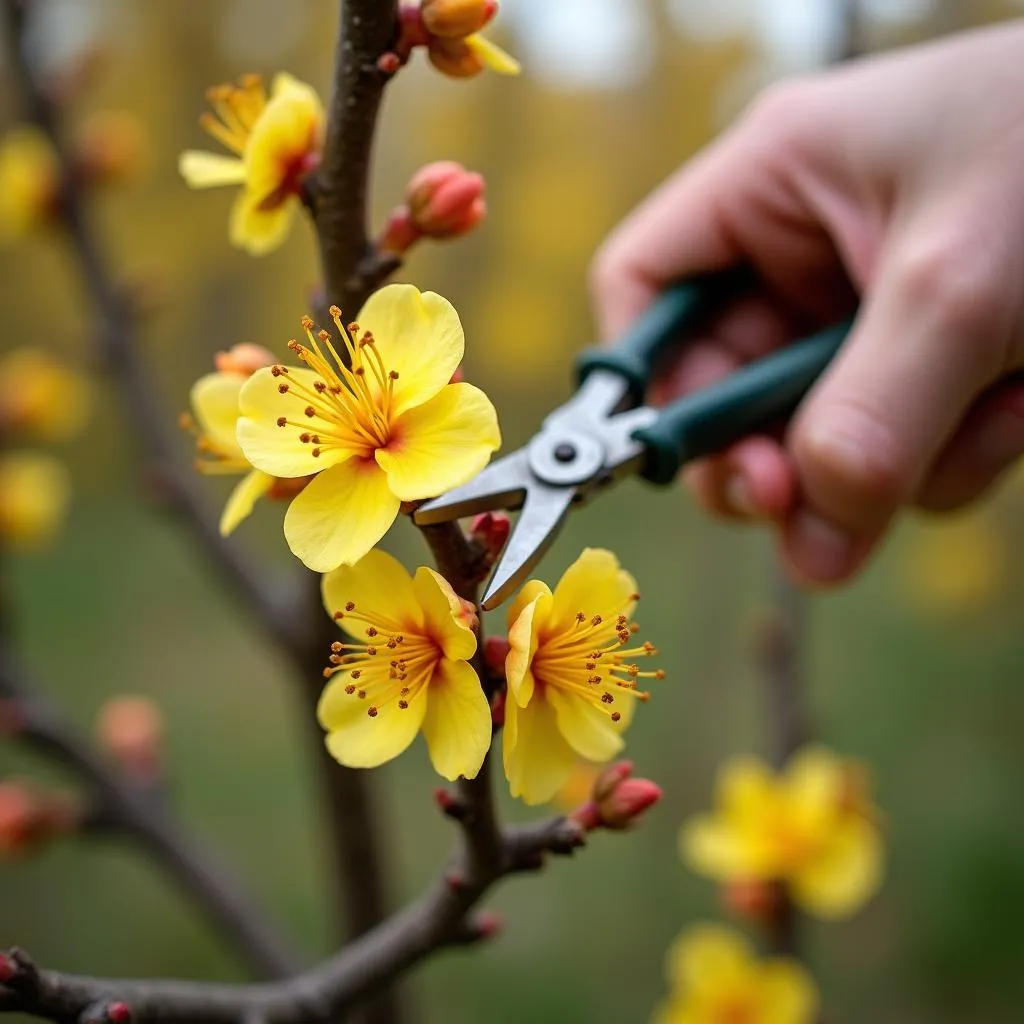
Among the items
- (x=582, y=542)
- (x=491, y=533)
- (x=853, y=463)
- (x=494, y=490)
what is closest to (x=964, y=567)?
(x=582, y=542)

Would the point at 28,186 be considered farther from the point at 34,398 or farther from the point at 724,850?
the point at 724,850

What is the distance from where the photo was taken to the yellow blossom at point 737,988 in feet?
3.07

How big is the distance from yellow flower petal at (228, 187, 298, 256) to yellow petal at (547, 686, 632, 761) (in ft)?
0.90

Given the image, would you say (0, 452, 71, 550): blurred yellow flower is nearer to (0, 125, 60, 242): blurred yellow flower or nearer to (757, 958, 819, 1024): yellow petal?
(0, 125, 60, 242): blurred yellow flower

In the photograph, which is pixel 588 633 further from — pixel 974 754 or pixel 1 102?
pixel 1 102

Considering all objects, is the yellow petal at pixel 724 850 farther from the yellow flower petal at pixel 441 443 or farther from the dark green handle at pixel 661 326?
the yellow flower petal at pixel 441 443

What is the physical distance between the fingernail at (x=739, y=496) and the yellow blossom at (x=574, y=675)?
0.39 meters

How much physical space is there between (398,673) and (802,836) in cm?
63

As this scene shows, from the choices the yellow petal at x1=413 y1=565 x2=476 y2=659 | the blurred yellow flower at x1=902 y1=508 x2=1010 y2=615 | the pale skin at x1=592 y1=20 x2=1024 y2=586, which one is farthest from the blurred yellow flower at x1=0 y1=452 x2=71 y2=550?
the blurred yellow flower at x1=902 y1=508 x2=1010 y2=615

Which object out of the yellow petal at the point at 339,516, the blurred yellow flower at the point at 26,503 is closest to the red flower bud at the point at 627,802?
the yellow petal at the point at 339,516

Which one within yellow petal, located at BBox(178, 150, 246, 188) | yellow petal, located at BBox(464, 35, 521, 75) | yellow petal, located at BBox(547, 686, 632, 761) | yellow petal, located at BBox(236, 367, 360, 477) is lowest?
yellow petal, located at BBox(547, 686, 632, 761)

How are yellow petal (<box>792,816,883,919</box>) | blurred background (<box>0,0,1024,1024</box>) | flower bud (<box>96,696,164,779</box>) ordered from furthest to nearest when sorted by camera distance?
blurred background (<box>0,0,1024,1024</box>)
flower bud (<box>96,696,164,779</box>)
yellow petal (<box>792,816,883,919</box>)

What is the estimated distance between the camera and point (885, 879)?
6.60 feet

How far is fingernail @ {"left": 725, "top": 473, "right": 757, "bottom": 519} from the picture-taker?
0.82 meters
